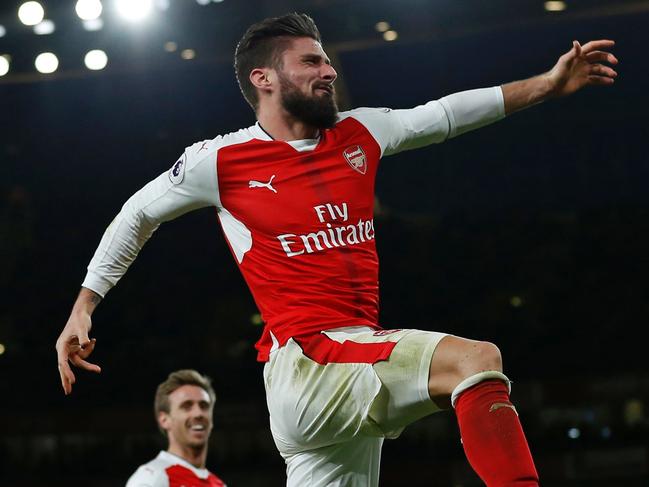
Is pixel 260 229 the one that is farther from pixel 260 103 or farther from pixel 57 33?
pixel 57 33

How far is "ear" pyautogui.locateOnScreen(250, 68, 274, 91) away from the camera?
2.79 meters

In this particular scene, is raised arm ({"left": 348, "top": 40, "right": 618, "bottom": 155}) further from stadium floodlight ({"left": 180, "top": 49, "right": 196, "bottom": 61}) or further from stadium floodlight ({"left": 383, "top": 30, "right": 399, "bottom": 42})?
stadium floodlight ({"left": 180, "top": 49, "right": 196, "bottom": 61})

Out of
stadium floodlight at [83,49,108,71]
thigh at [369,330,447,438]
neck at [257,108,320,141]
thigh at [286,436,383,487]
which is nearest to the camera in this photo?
thigh at [369,330,447,438]

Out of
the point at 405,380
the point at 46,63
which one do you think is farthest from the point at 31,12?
the point at 405,380

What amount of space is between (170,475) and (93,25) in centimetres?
388

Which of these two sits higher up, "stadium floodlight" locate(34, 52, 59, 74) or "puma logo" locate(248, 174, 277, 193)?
"stadium floodlight" locate(34, 52, 59, 74)

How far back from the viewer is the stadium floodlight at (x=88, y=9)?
276 inches

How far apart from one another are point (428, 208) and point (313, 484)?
9.84 meters

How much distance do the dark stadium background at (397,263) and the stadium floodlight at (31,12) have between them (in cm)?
134

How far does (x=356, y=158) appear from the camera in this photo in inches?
107

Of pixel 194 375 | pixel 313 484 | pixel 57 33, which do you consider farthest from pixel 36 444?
pixel 313 484

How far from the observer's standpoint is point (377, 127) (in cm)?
280

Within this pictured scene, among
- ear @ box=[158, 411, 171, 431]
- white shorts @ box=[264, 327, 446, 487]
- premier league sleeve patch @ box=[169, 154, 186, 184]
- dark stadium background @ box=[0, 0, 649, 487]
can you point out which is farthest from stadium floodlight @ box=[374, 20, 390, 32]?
white shorts @ box=[264, 327, 446, 487]

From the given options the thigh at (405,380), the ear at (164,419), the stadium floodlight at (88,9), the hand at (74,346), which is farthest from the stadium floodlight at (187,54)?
the thigh at (405,380)
